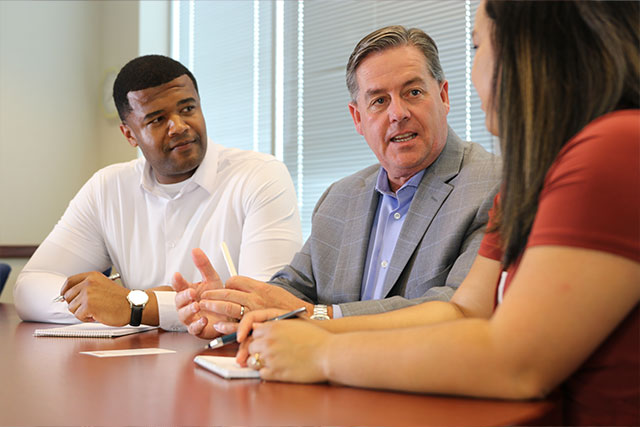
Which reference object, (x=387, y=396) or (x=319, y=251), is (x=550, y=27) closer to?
(x=387, y=396)

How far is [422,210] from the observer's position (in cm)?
172

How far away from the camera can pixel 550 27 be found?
0.83 m

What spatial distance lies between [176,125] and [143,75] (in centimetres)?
24

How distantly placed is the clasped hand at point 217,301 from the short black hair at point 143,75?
109 cm

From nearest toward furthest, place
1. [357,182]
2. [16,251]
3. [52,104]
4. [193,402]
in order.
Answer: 1. [193,402]
2. [357,182]
3. [16,251]
4. [52,104]

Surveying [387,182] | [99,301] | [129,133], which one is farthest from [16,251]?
[387,182]

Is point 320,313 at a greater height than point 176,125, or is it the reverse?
point 176,125

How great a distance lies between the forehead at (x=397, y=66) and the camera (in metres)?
1.87

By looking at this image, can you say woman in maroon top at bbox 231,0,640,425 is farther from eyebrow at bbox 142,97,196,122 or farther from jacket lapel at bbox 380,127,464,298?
eyebrow at bbox 142,97,196,122

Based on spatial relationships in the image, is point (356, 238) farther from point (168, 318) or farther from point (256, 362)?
point (256, 362)

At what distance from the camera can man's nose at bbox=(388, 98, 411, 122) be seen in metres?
1.85

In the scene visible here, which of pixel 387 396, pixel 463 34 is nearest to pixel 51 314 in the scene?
pixel 387 396

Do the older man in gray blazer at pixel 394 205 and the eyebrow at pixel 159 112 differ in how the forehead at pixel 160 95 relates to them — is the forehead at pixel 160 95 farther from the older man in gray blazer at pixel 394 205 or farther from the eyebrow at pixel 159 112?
the older man in gray blazer at pixel 394 205

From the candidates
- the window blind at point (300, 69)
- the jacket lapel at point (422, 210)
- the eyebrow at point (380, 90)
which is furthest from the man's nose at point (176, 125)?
the window blind at point (300, 69)
